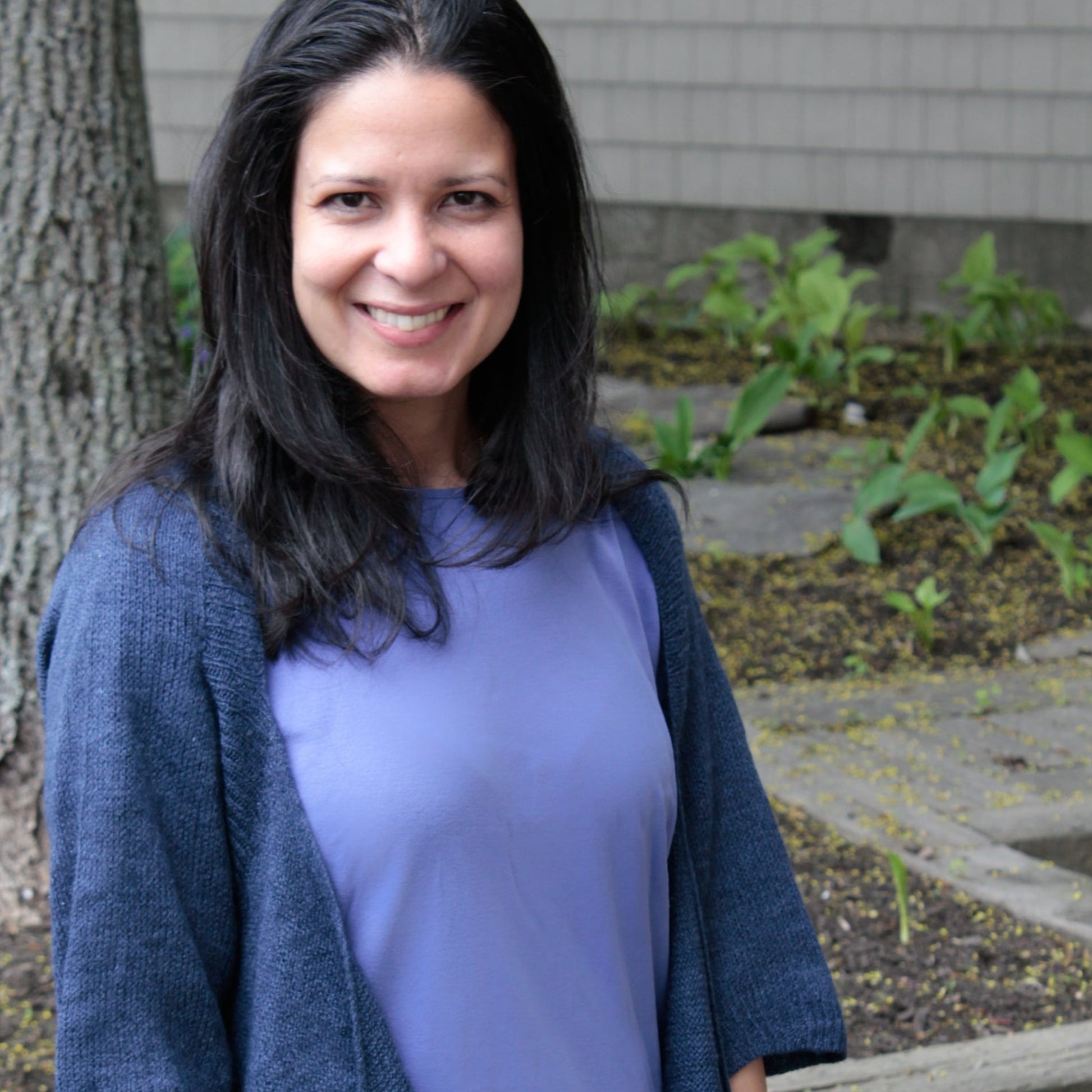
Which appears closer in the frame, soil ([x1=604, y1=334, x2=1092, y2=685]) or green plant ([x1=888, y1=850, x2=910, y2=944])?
green plant ([x1=888, y1=850, x2=910, y2=944])

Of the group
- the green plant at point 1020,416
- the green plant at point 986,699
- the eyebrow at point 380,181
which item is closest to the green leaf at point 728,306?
the green plant at point 1020,416

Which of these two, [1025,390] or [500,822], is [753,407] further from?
[500,822]

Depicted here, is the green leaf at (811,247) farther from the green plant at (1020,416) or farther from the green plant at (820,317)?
the green plant at (1020,416)

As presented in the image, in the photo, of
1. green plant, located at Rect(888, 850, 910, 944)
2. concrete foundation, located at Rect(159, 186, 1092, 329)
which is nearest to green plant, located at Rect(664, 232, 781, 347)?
concrete foundation, located at Rect(159, 186, 1092, 329)

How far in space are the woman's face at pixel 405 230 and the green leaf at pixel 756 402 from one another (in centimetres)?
380

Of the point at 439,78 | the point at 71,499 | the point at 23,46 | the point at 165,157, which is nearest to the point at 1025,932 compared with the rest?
the point at 71,499

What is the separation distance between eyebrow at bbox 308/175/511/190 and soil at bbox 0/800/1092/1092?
1.66 m

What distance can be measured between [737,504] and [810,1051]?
3638mm

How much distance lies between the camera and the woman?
125cm

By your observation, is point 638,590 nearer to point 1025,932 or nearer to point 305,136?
point 305,136

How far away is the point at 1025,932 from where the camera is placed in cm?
284

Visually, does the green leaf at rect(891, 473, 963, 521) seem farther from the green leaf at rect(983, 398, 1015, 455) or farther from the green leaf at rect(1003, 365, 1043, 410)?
the green leaf at rect(1003, 365, 1043, 410)

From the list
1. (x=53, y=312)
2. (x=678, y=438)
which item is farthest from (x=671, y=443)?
(x=53, y=312)

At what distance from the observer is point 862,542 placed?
4633 millimetres
